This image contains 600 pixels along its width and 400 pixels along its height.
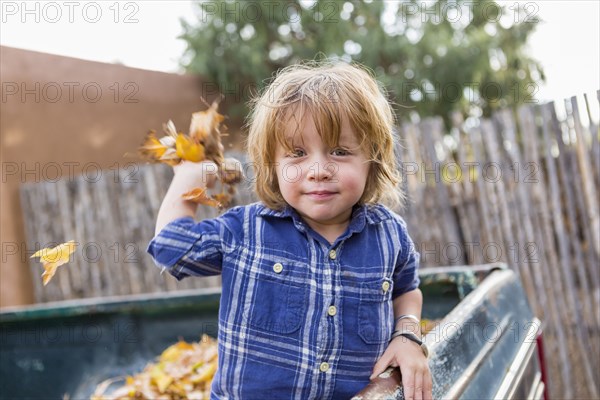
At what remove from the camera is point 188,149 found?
4.81 feet

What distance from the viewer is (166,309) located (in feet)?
9.47

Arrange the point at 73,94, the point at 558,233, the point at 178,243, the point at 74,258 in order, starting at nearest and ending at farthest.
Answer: the point at 178,243 < the point at 558,233 < the point at 74,258 < the point at 73,94

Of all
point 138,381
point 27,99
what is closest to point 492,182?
point 138,381

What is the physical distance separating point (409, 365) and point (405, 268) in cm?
34

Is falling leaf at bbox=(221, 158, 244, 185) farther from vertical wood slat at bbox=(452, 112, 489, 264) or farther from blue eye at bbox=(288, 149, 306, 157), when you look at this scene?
vertical wood slat at bbox=(452, 112, 489, 264)

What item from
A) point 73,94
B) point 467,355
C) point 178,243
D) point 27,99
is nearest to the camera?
point 178,243

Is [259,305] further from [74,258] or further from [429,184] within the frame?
[74,258]

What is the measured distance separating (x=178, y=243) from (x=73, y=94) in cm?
644

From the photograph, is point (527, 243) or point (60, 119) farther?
point (60, 119)

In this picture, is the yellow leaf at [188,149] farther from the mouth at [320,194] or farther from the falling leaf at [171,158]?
the mouth at [320,194]

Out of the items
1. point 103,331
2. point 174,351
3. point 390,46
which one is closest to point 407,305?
point 174,351

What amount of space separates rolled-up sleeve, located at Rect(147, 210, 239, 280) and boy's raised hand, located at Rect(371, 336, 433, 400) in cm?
42

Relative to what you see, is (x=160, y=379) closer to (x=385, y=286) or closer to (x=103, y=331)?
(x=103, y=331)

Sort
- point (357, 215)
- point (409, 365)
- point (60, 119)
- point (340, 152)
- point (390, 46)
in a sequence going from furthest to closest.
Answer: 1. point (390, 46)
2. point (60, 119)
3. point (357, 215)
4. point (340, 152)
5. point (409, 365)
